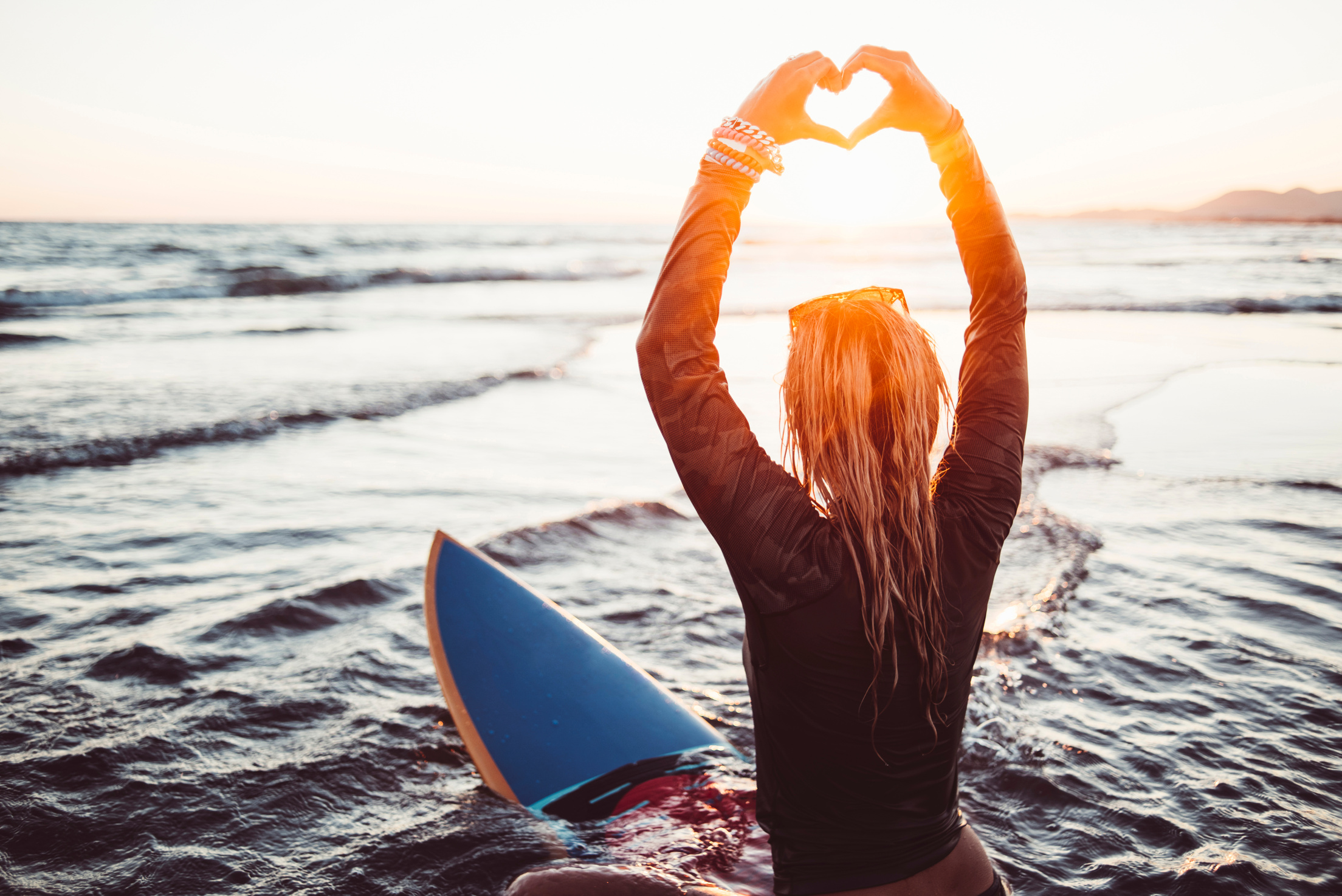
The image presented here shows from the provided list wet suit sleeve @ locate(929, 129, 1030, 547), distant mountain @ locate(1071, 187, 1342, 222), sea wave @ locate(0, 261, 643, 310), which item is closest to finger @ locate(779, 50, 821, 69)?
wet suit sleeve @ locate(929, 129, 1030, 547)

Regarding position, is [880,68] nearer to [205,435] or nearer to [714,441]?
[714,441]

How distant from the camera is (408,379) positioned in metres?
11.8

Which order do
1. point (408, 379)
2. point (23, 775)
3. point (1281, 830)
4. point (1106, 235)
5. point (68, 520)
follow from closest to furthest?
point (1281, 830) < point (23, 775) < point (68, 520) < point (408, 379) < point (1106, 235)

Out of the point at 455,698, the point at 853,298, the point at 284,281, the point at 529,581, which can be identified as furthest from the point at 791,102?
the point at 284,281

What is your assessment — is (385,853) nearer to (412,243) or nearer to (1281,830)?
(1281,830)

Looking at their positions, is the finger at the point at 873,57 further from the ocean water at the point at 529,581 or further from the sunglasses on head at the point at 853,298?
the ocean water at the point at 529,581

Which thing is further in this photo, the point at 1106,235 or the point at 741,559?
the point at 1106,235

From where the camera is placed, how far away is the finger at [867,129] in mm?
1686

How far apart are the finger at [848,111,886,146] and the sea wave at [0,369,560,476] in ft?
28.1

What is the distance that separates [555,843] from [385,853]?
63cm

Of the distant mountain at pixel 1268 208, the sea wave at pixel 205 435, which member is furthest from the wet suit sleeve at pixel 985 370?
the distant mountain at pixel 1268 208

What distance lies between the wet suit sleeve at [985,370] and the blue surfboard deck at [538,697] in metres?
2.19

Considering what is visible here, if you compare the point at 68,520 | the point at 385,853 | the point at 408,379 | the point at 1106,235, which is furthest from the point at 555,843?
the point at 1106,235

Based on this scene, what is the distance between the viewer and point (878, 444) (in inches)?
60.7
